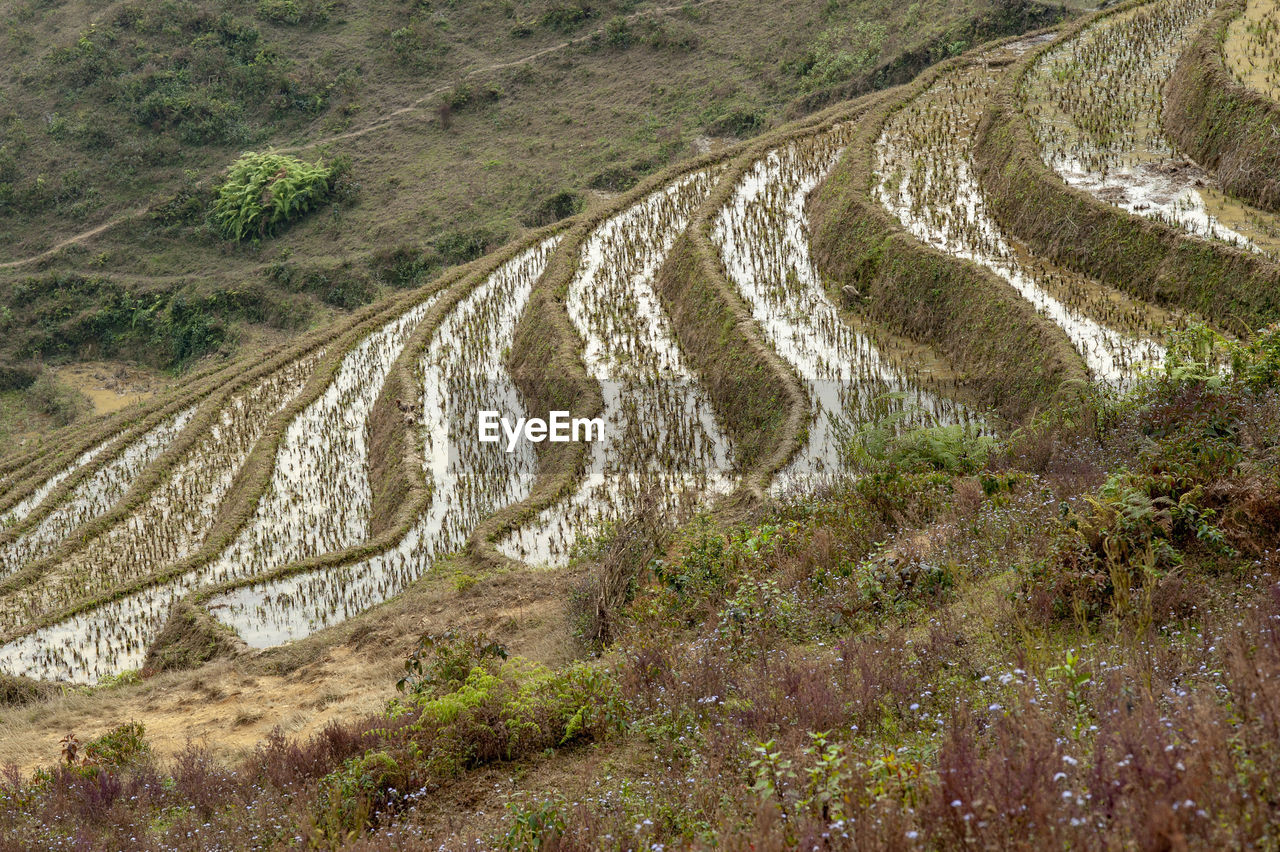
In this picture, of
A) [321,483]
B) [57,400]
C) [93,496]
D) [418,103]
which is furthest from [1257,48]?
[57,400]

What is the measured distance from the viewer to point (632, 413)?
15.6 meters

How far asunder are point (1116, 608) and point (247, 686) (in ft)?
28.8

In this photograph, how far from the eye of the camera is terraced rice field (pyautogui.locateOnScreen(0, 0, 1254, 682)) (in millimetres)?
13383

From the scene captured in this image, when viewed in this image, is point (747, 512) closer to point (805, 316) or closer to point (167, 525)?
point (805, 316)

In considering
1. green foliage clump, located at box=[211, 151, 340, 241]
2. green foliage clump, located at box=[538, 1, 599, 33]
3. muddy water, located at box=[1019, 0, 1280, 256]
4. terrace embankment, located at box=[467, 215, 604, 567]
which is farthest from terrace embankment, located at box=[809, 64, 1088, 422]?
green foliage clump, located at box=[538, 1, 599, 33]

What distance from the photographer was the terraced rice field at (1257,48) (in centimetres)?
1680

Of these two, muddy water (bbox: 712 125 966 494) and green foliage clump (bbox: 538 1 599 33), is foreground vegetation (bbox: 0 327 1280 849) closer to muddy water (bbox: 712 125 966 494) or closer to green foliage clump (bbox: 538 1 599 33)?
muddy water (bbox: 712 125 966 494)

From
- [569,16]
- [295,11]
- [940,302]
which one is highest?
[295,11]

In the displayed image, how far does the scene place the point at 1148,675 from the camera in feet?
15.4

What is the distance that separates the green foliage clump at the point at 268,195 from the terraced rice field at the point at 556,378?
1907 centimetres

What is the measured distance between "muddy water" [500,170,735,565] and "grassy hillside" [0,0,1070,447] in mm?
13319

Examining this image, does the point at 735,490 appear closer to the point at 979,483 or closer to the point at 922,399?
the point at 922,399

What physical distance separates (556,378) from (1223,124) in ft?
38.3

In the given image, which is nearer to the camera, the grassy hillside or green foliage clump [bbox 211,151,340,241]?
the grassy hillside
